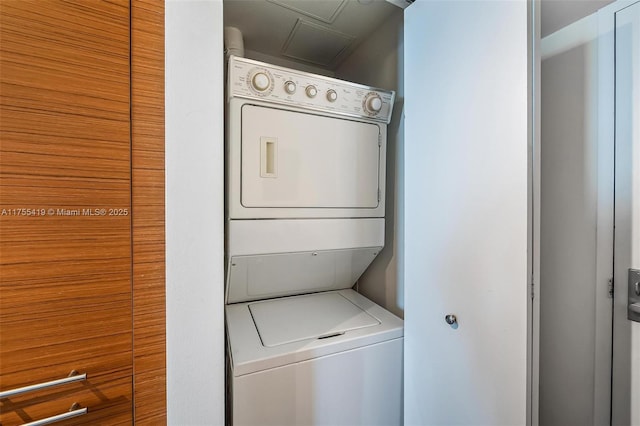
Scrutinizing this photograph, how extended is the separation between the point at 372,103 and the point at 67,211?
5.07 feet

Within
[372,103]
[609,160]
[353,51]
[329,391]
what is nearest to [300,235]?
[329,391]

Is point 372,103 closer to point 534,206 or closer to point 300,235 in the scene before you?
point 300,235

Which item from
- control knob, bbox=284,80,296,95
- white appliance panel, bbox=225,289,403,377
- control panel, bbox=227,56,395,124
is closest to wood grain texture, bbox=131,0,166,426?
white appliance panel, bbox=225,289,403,377

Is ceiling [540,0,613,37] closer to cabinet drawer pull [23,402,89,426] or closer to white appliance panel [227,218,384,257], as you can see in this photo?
white appliance panel [227,218,384,257]

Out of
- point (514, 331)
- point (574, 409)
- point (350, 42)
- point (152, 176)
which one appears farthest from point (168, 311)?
point (350, 42)

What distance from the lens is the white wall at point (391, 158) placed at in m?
1.75

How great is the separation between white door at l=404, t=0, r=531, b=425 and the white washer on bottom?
0.48 ft

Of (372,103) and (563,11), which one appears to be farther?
(372,103)

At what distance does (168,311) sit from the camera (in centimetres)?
88

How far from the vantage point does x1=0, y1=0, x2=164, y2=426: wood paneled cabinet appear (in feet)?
2.33

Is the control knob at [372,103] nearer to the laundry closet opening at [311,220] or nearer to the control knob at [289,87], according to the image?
the laundry closet opening at [311,220]

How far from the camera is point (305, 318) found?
62.9 inches

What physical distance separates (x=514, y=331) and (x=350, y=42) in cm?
218

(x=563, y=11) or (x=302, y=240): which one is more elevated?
(x=563, y=11)
